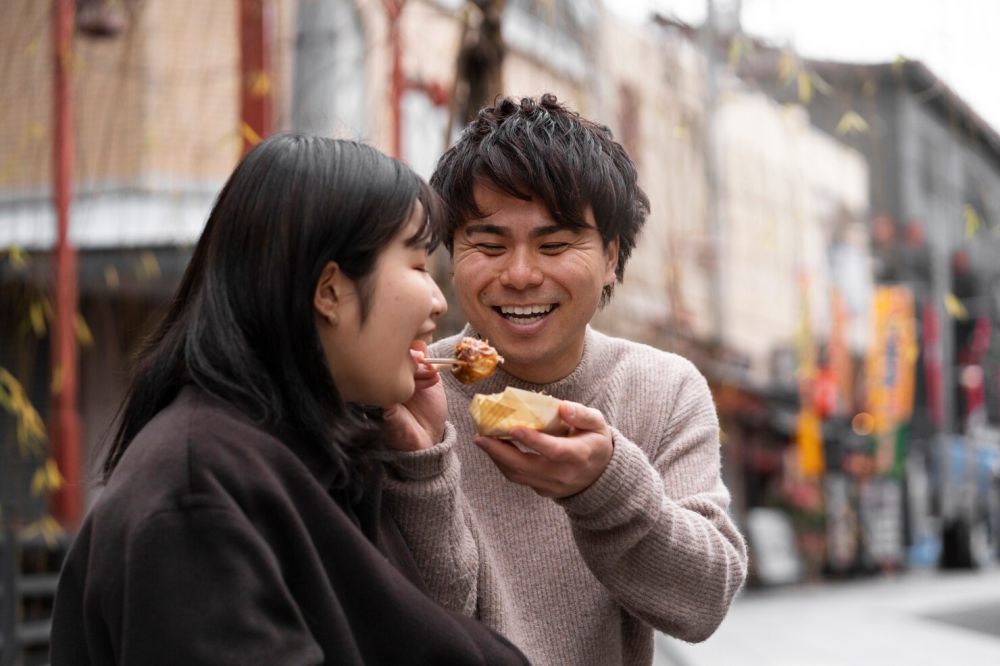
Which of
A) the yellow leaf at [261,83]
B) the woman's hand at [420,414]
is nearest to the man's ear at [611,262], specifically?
the woman's hand at [420,414]

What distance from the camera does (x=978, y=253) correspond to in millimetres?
31188

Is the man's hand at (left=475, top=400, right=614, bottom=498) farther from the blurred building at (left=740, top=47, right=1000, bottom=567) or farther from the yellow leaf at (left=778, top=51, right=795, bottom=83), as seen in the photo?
the blurred building at (left=740, top=47, right=1000, bottom=567)

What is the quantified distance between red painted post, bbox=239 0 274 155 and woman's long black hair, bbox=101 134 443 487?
3.68 m

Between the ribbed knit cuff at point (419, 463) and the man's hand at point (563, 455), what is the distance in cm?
10

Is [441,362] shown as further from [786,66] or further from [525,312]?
[786,66]

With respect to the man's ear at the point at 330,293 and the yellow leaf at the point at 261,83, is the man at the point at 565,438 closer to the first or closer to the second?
the man's ear at the point at 330,293

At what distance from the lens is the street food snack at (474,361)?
6.81ft

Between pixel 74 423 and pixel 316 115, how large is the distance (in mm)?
1800

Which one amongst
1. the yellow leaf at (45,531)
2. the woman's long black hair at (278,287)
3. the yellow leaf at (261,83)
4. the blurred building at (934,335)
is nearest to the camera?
the woman's long black hair at (278,287)

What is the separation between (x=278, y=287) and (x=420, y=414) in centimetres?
41

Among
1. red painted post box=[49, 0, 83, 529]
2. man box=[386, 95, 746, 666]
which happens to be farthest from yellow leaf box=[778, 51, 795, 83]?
red painted post box=[49, 0, 83, 529]

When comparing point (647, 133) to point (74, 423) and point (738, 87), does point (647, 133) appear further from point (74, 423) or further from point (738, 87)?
point (74, 423)

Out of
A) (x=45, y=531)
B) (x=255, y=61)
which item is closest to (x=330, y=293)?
(x=45, y=531)

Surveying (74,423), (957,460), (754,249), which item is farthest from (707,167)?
(957,460)
